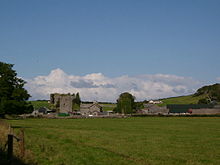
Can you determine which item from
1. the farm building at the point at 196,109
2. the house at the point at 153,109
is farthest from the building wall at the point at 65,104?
the farm building at the point at 196,109

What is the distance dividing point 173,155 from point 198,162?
2851 mm

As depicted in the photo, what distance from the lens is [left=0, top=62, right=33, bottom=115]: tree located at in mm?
56062

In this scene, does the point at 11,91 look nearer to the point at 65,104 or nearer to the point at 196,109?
the point at 196,109

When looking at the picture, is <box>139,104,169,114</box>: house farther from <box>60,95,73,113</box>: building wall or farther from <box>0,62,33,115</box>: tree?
<box>0,62,33,115</box>: tree

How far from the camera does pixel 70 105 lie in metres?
189

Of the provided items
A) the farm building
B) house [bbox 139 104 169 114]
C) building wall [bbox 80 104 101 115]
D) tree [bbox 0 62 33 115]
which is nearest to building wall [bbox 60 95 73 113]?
building wall [bbox 80 104 101 115]

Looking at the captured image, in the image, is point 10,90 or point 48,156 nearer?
point 48,156

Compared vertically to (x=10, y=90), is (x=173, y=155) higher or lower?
lower

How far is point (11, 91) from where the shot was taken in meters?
58.5

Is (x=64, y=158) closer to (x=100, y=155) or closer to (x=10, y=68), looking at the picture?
(x=100, y=155)

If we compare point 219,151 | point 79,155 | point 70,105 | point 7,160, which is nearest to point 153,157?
point 79,155

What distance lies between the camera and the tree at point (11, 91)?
5606 centimetres

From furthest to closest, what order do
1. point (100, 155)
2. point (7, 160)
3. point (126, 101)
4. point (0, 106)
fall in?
point (126, 101) < point (0, 106) < point (100, 155) < point (7, 160)

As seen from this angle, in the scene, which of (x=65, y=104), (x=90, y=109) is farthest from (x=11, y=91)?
(x=90, y=109)
